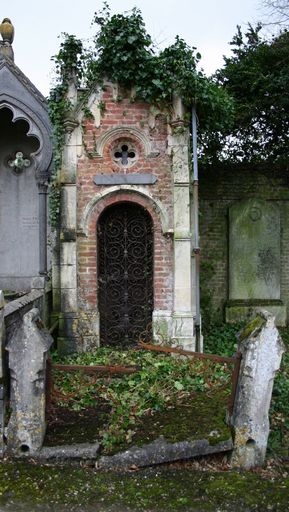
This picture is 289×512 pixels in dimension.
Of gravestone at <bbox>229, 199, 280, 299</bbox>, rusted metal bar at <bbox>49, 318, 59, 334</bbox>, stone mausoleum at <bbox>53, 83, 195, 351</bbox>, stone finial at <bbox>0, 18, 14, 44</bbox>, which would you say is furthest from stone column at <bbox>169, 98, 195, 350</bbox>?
gravestone at <bbox>229, 199, 280, 299</bbox>

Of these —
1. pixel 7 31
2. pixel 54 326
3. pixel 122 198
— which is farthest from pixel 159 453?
pixel 7 31

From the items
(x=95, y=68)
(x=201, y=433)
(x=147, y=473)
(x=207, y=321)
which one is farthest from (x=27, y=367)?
(x=207, y=321)

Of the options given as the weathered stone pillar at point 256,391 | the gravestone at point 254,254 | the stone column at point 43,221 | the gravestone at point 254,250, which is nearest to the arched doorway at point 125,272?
the stone column at point 43,221

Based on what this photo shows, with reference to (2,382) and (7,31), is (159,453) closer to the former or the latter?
(2,382)

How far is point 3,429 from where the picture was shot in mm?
4469

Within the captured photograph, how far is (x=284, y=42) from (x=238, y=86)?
5.04 feet

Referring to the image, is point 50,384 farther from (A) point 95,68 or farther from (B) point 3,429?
(A) point 95,68

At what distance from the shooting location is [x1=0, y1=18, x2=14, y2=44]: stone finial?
8.12 m

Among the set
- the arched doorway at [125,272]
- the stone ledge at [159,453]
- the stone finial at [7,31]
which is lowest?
the stone ledge at [159,453]

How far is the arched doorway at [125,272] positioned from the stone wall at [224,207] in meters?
4.30

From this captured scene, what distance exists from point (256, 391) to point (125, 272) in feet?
13.1

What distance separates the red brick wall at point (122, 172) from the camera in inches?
303

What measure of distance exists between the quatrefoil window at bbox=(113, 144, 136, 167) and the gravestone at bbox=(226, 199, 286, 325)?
4.71 meters

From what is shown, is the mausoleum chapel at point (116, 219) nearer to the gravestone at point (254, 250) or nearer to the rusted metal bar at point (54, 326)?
the rusted metal bar at point (54, 326)
